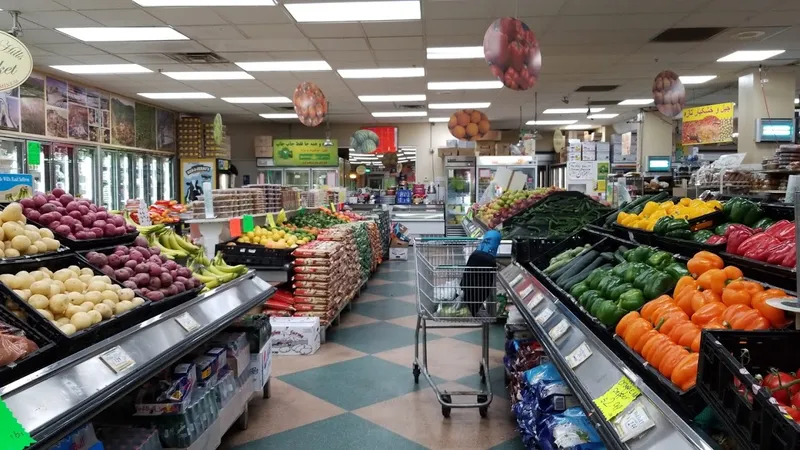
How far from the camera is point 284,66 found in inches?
385

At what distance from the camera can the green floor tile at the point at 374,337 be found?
549 cm

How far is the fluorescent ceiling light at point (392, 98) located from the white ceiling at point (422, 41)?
0.66m

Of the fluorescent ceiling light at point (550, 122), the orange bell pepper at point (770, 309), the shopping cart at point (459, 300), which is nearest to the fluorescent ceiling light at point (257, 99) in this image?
the fluorescent ceiling light at point (550, 122)

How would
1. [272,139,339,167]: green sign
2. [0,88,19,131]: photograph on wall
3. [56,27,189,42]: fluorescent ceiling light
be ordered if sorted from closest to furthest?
[56,27,189,42]: fluorescent ceiling light → [0,88,19,131]: photograph on wall → [272,139,339,167]: green sign

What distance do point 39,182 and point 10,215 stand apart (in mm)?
8471

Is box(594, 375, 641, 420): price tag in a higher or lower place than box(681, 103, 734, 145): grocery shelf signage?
lower

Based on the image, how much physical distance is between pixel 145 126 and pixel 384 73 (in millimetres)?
6492

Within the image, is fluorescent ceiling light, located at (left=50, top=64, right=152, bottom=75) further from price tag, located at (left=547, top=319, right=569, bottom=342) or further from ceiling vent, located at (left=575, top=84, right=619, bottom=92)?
price tag, located at (left=547, top=319, right=569, bottom=342)

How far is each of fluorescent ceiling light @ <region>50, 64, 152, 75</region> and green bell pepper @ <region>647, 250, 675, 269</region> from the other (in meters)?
9.35

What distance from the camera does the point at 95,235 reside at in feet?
9.84

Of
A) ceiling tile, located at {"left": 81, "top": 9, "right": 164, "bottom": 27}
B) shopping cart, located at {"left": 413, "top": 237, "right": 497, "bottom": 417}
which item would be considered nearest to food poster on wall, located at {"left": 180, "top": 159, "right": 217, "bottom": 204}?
ceiling tile, located at {"left": 81, "top": 9, "right": 164, "bottom": 27}

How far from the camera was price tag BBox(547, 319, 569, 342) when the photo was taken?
243 centimetres

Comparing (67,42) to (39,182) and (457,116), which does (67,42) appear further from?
(457,116)

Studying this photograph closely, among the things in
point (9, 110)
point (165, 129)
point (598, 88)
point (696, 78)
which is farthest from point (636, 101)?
point (9, 110)
